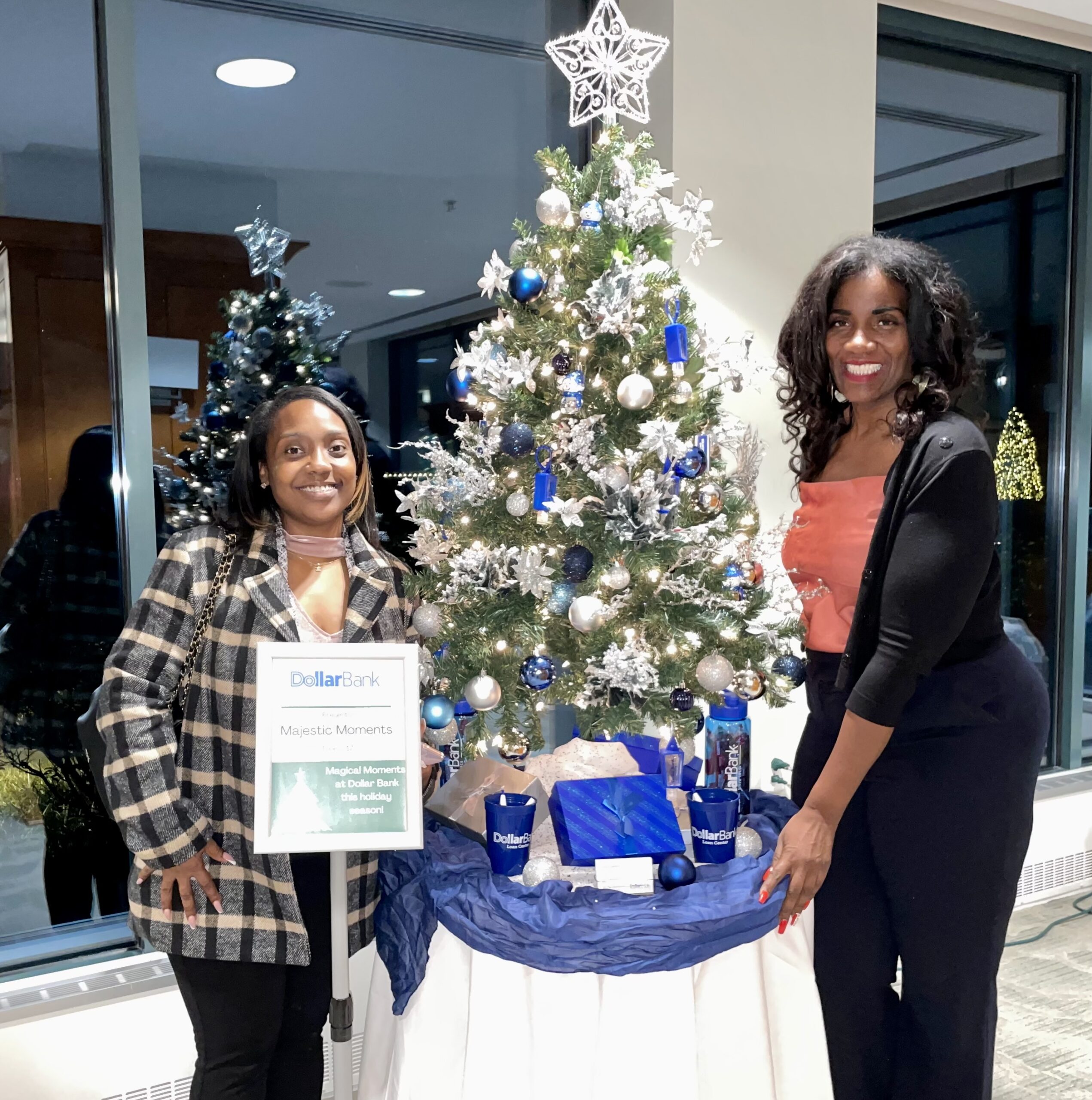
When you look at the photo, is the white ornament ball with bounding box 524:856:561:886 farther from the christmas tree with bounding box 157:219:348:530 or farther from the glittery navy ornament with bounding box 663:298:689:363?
the christmas tree with bounding box 157:219:348:530

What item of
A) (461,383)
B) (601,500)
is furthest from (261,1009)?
(461,383)

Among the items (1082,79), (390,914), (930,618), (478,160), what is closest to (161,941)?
(390,914)

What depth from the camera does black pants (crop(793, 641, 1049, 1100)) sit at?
1.57 m

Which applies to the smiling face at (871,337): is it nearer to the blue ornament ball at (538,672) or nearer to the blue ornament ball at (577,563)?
the blue ornament ball at (577,563)

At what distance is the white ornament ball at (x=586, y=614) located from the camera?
1.63m

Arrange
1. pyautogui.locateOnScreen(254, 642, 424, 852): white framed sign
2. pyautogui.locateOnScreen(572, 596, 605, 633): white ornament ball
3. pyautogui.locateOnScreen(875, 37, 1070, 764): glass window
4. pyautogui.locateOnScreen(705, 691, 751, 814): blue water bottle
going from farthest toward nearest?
pyautogui.locateOnScreen(875, 37, 1070, 764): glass window < pyautogui.locateOnScreen(705, 691, 751, 814): blue water bottle < pyautogui.locateOnScreen(572, 596, 605, 633): white ornament ball < pyautogui.locateOnScreen(254, 642, 424, 852): white framed sign

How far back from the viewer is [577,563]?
1681 mm

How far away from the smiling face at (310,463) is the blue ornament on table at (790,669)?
820 millimetres

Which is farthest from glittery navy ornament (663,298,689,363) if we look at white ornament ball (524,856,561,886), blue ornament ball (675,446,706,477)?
white ornament ball (524,856,561,886)

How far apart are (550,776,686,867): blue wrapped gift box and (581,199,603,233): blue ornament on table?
97 centimetres

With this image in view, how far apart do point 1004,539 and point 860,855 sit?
262cm

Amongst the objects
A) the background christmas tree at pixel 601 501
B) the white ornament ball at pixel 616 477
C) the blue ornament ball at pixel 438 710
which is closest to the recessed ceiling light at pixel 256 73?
the background christmas tree at pixel 601 501

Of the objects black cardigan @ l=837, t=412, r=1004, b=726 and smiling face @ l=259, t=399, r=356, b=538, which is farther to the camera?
smiling face @ l=259, t=399, r=356, b=538

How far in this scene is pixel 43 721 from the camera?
2.45m
